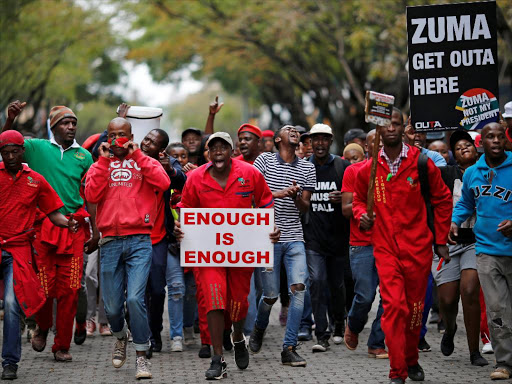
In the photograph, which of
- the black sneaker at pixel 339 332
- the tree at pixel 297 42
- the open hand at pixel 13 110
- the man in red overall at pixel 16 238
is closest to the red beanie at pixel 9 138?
the man in red overall at pixel 16 238

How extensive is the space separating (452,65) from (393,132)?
5.52 ft

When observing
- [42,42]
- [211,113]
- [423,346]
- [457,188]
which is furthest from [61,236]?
[42,42]

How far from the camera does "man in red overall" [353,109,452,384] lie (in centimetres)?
840

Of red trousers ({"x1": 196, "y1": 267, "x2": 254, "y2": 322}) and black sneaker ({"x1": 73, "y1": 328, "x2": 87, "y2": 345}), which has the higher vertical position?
red trousers ({"x1": 196, "y1": 267, "x2": 254, "y2": 322})

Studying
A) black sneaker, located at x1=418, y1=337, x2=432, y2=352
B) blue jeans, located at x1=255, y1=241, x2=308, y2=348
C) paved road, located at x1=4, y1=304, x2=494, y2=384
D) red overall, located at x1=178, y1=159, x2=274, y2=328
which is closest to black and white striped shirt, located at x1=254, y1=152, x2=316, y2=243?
blue jeans, located at x1=255, y1=241, x2=308, y2=348

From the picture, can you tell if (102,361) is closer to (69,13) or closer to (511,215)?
(511,215)

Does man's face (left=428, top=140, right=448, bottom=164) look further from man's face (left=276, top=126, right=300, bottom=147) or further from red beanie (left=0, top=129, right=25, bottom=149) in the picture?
red beanie (left=0, top=129, right=25, bottom=149)

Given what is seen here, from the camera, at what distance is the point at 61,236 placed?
1012cm

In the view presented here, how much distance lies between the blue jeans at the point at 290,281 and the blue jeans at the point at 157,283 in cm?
111

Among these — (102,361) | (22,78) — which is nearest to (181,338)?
(102,361)

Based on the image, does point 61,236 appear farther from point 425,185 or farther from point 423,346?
point 423,346

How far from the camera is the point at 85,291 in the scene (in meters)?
11.6

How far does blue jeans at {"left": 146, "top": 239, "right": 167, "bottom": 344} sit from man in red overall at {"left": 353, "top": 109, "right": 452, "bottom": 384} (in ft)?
9.26

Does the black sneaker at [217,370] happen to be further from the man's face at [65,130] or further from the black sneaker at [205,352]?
the man's face at [65,130]
